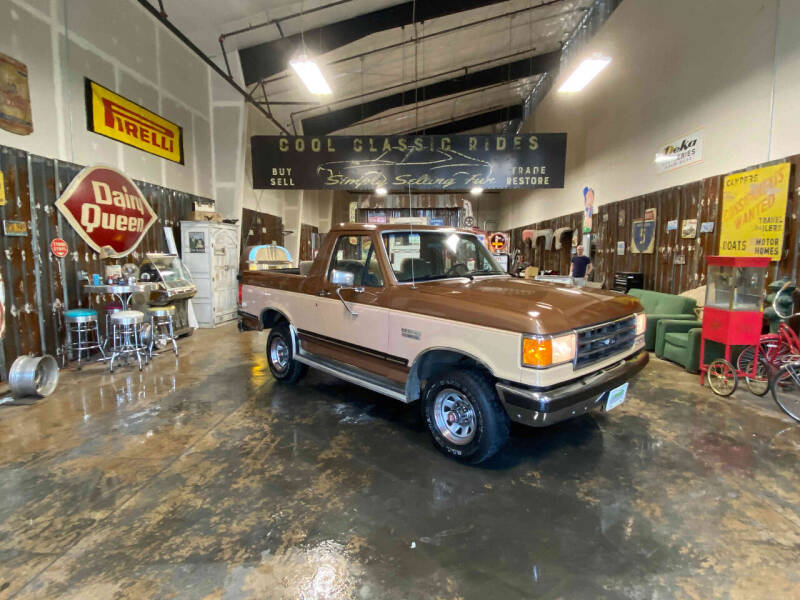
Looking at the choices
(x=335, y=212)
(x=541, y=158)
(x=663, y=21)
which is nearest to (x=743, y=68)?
(x=663, y=21)

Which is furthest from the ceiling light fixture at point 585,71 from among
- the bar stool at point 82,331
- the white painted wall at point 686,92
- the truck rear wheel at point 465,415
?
the bar stool at point 82,331

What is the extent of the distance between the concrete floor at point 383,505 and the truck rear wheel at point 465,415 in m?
0.15

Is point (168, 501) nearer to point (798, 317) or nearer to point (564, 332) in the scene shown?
point (564, 332)

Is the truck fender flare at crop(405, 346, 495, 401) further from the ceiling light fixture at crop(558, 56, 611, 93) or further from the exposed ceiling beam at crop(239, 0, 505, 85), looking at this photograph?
the exposed ceiling beam at crop(239, 0, 505, 85)

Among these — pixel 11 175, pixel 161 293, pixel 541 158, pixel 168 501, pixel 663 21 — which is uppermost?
pixel 663 21

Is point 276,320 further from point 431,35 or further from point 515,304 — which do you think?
point 431,35

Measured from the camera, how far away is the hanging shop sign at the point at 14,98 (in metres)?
4.53

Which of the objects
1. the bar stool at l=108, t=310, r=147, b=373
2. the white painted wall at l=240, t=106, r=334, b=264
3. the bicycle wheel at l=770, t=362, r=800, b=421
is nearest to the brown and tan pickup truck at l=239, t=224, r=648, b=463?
the bicycle wheel at l=770, t=362, r=800, b=421

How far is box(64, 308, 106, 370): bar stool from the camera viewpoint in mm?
5246

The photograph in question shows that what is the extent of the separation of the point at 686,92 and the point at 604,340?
5797 mm

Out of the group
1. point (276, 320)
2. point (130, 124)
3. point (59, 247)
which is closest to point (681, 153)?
point (276, 320)

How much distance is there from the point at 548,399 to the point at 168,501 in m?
2.43

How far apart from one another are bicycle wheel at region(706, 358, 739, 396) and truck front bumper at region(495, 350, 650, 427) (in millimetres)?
2321

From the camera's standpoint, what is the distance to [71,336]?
218 inches
